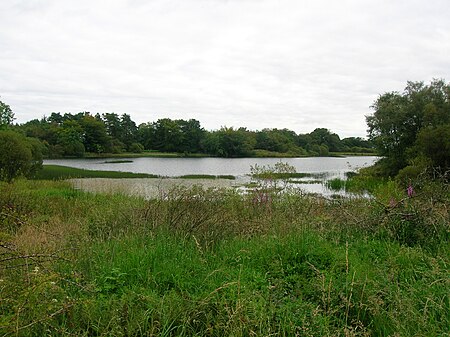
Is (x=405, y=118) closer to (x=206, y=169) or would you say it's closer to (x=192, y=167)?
(x=206, y=169)

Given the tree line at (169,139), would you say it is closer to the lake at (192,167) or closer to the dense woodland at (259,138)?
the dense woodland at (259,138)

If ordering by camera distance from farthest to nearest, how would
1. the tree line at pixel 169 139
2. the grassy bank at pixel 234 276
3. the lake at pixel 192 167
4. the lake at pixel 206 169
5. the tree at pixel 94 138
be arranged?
the tree at pixel 94 138 → the tree line at pixel 169 139 → the lake at pixel 192 167 → the lake at pixel 206 169 → the grassy bank at pixel 234 276

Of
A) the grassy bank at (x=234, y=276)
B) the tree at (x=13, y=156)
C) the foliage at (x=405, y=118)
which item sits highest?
the foliage at (x=405, y=118)

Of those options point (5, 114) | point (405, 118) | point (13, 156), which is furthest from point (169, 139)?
point (13, 156)

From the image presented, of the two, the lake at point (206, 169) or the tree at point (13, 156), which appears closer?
the tree at point (13, 156)

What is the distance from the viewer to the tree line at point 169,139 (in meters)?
81.9

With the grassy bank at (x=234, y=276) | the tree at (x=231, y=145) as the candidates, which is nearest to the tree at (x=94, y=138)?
the tree at (x=231, y=145)

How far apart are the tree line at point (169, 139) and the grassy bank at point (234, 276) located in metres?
73.3

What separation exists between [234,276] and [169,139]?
339 ft

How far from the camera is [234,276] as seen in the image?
145 inches

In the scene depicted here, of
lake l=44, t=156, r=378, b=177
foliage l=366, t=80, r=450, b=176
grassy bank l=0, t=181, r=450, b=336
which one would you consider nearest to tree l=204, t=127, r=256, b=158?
lake l=44, t=156, r=378, b=177

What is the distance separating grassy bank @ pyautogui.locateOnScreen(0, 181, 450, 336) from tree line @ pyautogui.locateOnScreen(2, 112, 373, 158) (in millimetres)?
73265

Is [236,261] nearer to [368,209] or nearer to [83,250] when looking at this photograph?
[83,250]

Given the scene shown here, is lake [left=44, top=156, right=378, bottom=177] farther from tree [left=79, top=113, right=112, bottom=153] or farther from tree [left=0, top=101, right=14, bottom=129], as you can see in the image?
tree [left=79, top=113, right=112, bottom=153]
